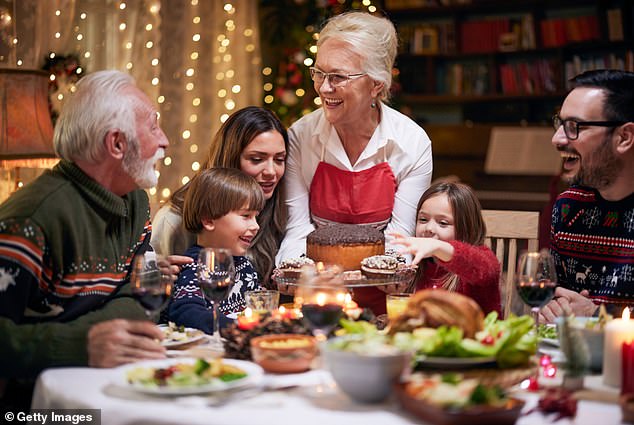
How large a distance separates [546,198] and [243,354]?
18.8 ft

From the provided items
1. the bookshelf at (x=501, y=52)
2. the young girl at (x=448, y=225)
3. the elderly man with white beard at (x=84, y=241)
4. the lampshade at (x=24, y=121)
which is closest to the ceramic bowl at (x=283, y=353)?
the elderly man with white beard at (x=84, y=241)

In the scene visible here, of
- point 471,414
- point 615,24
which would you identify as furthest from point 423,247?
point 615,24

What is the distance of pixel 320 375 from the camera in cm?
170

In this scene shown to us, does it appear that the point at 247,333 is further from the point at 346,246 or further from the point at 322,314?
the point at 346,246

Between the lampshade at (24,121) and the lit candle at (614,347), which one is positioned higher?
the lampshade at (24,121)

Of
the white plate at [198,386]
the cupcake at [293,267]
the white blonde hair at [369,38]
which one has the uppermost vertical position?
the white blonde hair at [369,38]

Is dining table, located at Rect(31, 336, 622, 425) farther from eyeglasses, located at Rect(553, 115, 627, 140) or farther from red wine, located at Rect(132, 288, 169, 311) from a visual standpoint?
eyeglasses, located at Rect(553, 115, 627, 140)

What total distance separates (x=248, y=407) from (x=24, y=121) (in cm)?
217

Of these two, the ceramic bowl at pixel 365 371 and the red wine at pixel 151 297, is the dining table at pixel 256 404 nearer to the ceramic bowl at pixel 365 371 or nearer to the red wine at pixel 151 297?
the ceramic bowl at pixel 365 371

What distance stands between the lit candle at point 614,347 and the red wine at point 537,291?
0.64ft

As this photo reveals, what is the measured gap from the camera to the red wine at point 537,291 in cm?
184

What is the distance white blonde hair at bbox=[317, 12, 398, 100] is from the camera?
3014mm

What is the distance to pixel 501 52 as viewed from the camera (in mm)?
7461

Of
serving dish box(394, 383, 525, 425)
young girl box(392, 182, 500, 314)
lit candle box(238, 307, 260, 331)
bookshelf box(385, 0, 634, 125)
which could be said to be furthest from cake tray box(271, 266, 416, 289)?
bookshelf box(385, 0, 634, 125)
